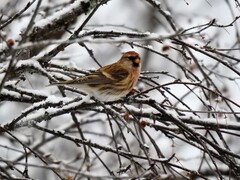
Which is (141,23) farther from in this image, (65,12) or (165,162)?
(165,162)

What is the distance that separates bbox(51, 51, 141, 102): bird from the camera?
4.56 m

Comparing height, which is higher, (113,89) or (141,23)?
(141,23)

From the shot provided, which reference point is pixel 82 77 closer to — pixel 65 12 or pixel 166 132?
pixel 65 12

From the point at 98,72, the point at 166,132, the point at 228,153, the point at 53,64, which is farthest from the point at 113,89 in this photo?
the point at 228,153

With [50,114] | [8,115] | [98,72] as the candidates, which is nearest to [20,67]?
[50,114]

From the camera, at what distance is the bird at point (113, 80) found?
456 cm

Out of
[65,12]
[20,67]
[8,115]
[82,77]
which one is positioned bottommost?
[20,67]

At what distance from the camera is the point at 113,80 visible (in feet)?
16.2

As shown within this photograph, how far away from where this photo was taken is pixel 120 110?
4.10 metres

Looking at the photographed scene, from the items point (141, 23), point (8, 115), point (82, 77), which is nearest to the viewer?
point (82, 77)

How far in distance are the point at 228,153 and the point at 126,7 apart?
50.9 ft

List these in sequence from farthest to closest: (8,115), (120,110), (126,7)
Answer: (126,7) < (8,115) < (120,110)

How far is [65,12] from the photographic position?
4.32m

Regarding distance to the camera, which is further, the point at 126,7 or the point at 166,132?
the point at 126,7
